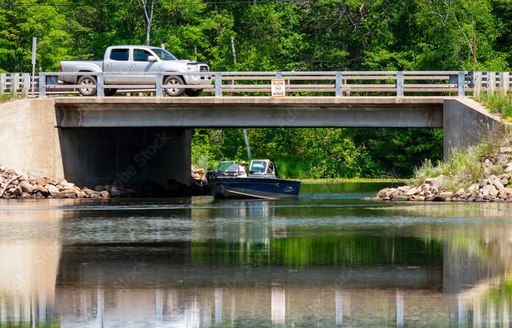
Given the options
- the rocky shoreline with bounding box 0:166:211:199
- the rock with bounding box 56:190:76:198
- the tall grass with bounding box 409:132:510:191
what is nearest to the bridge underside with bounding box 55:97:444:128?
the rocky shoreline with bounding box 0:166:211:199

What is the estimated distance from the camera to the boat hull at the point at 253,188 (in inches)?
1941

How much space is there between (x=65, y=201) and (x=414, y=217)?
666 inches

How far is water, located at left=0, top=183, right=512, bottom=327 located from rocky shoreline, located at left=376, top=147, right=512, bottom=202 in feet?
19.0

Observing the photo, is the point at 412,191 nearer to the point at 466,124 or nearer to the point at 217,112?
the point at 466,124

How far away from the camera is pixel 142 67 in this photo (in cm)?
5191

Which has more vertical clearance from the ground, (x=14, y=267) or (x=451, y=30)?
(x=451, y=30)

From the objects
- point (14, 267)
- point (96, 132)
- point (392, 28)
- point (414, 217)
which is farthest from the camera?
point (392, 28)

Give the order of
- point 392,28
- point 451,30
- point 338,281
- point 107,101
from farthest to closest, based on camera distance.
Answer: point 392,28 < point 451,30 < point 107,101 < point 338,281

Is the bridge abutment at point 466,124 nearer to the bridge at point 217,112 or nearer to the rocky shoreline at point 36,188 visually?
the bridge at point 217,112

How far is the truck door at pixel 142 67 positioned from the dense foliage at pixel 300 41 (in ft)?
91.5

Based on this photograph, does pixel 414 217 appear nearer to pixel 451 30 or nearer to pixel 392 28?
pixel 451 30

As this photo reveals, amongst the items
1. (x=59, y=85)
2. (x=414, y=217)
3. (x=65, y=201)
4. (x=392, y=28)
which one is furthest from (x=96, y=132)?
(x=392, y=28)

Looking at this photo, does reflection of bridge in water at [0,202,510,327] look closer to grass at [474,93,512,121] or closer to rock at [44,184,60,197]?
grass at [474,93,512,121]

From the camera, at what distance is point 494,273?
20.7 meters
